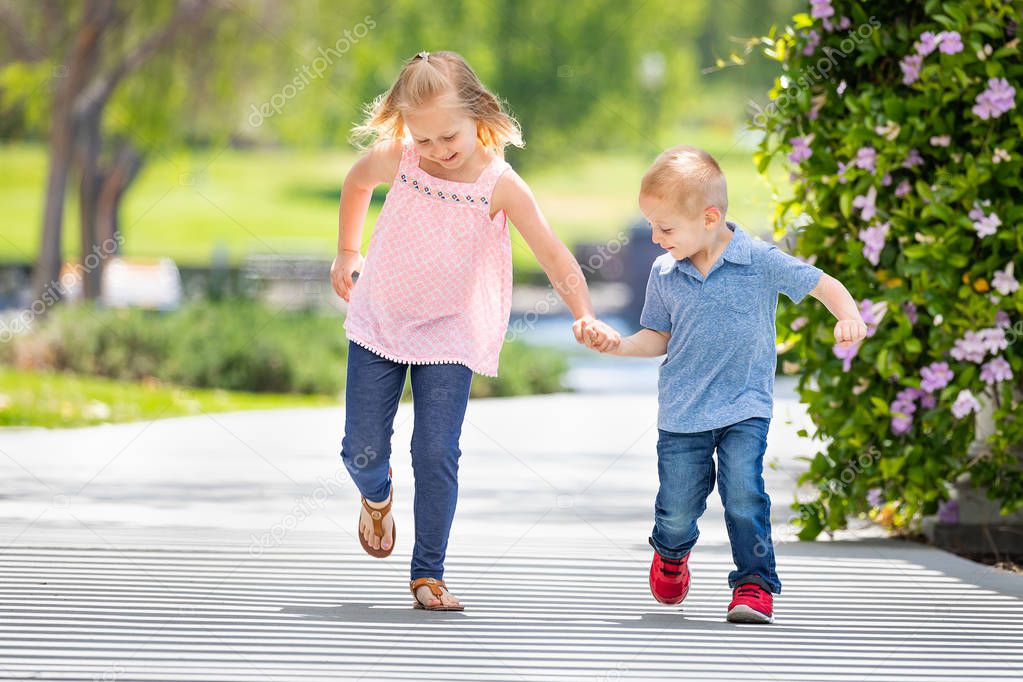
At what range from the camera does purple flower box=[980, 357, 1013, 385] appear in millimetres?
6070

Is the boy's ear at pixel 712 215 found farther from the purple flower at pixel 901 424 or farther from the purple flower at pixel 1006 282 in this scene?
the purple flower at pixel 901 424

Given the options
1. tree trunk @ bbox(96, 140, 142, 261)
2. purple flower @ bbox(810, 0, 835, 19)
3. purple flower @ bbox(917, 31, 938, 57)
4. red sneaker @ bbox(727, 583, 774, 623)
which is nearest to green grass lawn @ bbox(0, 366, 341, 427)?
purple flower @ bbox(810, 0, 835, 19)

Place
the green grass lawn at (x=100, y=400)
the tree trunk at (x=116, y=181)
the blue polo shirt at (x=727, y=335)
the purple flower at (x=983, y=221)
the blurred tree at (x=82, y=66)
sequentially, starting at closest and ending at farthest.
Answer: the blue polo shirt at (x=727, y=335) < the purple flower at (x=983, y=221) < the green grass lawn at (x=100, y=400) < the blurred tree at (x=82, y=66) < the tree trunk at (x=116, y=181)

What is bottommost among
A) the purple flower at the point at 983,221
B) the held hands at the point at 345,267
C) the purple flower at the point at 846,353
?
the purple flower at the point at 846,353

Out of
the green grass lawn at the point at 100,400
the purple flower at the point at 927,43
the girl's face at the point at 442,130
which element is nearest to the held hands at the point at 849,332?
the girl's face at the point at 442,130

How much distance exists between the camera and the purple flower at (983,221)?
19.5 feet

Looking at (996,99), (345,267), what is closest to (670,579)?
(345,267)

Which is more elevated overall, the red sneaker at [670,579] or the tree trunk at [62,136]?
the tree trunk at [62,136]

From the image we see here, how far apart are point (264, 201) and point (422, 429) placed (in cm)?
6907

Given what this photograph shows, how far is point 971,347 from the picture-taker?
6.07 m

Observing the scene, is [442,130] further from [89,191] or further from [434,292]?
[89,191]

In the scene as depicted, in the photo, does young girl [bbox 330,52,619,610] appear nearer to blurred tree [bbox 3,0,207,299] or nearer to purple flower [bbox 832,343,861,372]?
purple flower [bbox 832,343,861,372]

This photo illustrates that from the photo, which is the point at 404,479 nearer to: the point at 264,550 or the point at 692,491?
the point at 264,550

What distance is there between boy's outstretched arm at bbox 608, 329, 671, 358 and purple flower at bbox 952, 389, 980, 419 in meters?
1.61
